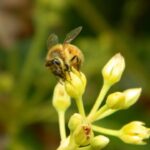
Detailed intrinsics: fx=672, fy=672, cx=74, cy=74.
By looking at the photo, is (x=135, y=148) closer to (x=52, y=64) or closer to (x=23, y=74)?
(x=23, y=74)

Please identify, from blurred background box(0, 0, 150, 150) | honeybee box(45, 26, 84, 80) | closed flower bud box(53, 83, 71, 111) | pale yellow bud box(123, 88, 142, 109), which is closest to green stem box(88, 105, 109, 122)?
pale yellow bud box(123, 88, 142, 109)

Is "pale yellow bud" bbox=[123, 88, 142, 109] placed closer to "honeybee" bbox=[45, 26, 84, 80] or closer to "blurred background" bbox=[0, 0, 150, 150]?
"honeybee" bbox=[45, 26, 84, 80]

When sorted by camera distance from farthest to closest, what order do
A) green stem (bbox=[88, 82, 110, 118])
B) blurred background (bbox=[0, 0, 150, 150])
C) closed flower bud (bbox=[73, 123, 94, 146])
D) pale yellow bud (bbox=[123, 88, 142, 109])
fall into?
blurred background (bbox=[0, 0, 150, 150]), pale yellow bud (bbox=[123, 88, 142, 109]), green stem (bbox=[88, 82, 110, 118]), closed flower bud (bbox=[73, 123, 94, 146])

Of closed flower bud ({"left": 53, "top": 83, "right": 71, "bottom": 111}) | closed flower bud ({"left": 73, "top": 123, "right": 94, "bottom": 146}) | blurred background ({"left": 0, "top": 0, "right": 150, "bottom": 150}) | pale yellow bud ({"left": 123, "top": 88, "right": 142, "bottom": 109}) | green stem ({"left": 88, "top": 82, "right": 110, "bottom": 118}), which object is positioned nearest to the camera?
closed flower bud ({"left": 73, "top": 123, "right": 94, "bottom": 146})

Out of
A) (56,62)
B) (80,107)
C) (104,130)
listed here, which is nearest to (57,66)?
(56,62)

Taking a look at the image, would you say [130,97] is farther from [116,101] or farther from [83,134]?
[83,134]

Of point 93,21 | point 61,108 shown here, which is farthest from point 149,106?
point 61,108
